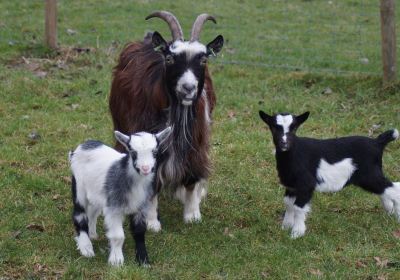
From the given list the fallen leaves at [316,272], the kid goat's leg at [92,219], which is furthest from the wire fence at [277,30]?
the kid goat's leg at [92,219]

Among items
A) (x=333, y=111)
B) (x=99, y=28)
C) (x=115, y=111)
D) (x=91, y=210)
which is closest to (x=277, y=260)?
(x=91, y=210)

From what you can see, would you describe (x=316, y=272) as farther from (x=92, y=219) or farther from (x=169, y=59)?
(x=169, y=59)

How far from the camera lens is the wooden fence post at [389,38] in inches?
380

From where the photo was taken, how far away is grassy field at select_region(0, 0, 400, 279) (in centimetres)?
549

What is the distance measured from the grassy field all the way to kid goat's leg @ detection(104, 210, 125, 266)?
0.11 m

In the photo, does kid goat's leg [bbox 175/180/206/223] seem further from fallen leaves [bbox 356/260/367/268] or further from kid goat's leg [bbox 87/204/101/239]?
fallen leaves [bbox 356/260/367/268]

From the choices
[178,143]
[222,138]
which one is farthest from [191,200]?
[222,138]

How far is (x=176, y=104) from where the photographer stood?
5.98 metres

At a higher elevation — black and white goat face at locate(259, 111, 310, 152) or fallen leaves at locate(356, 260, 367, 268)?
black and white goat face at locate(259, 111, 310, 152)

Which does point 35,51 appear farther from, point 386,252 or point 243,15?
point 386,252

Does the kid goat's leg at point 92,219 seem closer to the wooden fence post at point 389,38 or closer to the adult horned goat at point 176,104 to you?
the adult horned goat at point 176,104

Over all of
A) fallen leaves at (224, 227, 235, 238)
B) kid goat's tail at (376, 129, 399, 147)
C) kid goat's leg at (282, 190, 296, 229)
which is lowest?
fallen leaves at (224, 227, 235, 238)

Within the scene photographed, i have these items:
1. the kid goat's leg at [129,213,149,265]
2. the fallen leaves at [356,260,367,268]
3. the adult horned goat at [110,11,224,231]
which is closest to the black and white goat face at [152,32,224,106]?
the adult horned goat at [110,11,224,231]

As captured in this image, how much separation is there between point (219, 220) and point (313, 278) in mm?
1482
